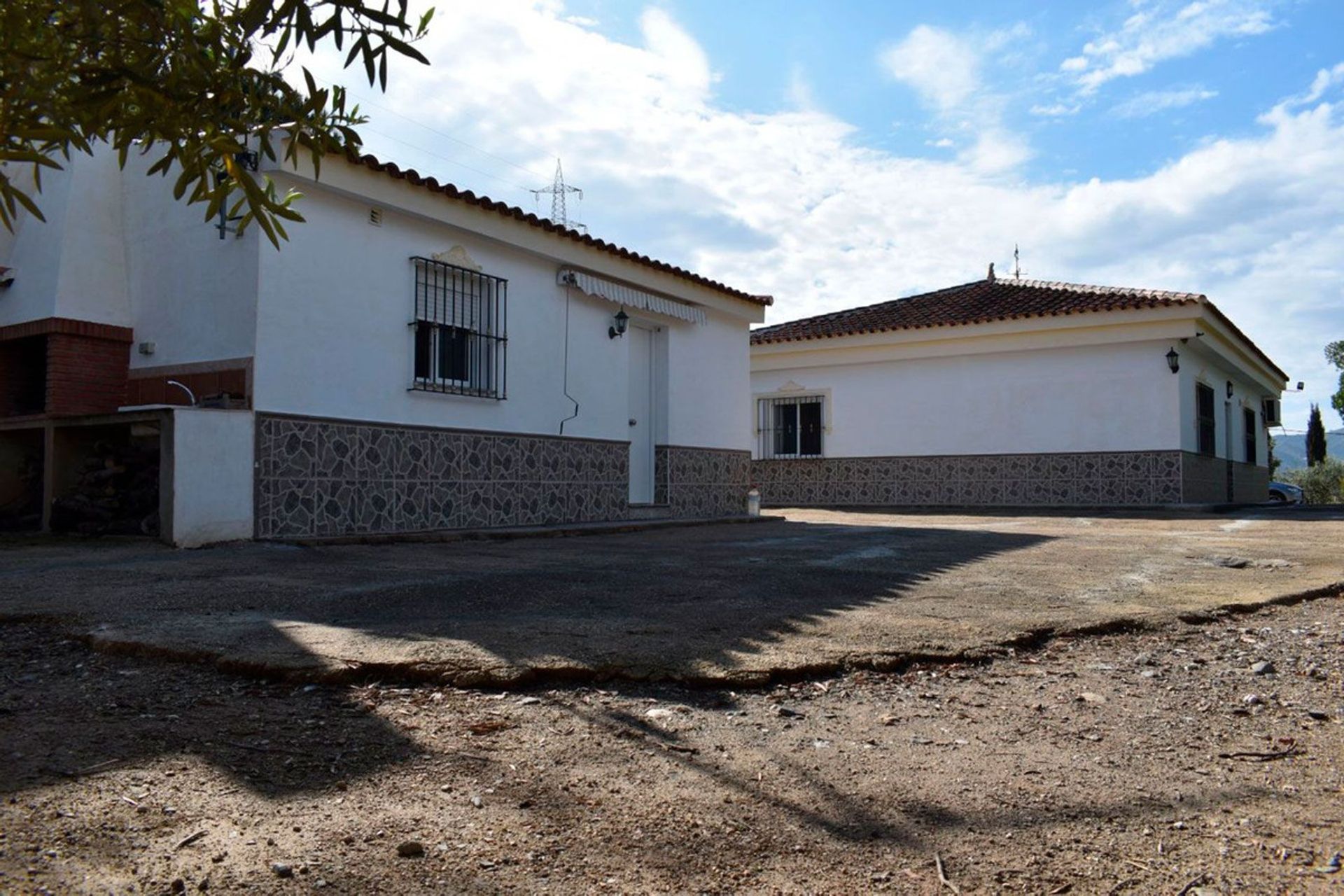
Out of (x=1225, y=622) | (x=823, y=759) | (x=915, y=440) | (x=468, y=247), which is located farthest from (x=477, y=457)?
(x=915, y=440)

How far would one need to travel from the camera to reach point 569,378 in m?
10.2

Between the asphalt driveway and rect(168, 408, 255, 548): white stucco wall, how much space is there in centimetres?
23

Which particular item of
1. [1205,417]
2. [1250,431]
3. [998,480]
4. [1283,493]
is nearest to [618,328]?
[998,480]

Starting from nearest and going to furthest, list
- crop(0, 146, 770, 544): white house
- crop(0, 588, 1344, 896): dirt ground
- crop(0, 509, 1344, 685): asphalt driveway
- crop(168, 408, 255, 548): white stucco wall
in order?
1. crop(0, 588, 1344, 896): dirt ground
2. crop(0, 509, 1344, 685): asphalt driveway
3. crop(168, 408, 255, 548): white stucco wall
4. crop(0, 146, 770, 544): white house

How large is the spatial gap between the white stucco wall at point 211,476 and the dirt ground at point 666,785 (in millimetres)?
3493

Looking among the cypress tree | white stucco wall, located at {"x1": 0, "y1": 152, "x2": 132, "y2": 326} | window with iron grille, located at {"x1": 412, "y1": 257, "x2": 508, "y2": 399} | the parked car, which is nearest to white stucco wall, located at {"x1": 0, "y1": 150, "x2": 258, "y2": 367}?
white stucco wall, located at {"x1": 0, "y1": 152, "x2": 132, "y2": 326}

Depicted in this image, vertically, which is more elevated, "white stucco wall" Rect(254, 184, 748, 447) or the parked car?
"white stucco wall" Rect(254, 184, 748, 447)

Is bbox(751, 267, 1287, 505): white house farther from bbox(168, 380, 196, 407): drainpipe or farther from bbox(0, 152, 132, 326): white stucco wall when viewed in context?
bbox(168, 380, 196, 407): drainpipe

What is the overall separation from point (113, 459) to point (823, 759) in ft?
23.3

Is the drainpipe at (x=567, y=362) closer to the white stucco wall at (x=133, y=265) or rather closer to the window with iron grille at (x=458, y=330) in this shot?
the window with iron grille at (x=458, y=330)

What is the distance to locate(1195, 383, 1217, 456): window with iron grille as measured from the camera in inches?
653

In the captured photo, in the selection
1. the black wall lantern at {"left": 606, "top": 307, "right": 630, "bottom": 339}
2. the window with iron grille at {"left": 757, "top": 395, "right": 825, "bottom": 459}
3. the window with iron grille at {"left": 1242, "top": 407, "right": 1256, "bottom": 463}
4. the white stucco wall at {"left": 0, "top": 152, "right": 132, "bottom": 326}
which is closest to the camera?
the white stucco wall at {"left": 0, "top": 152, "right": 132, "bottom": 326}

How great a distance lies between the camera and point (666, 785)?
214 cm

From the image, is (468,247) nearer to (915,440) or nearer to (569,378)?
(569,378)
